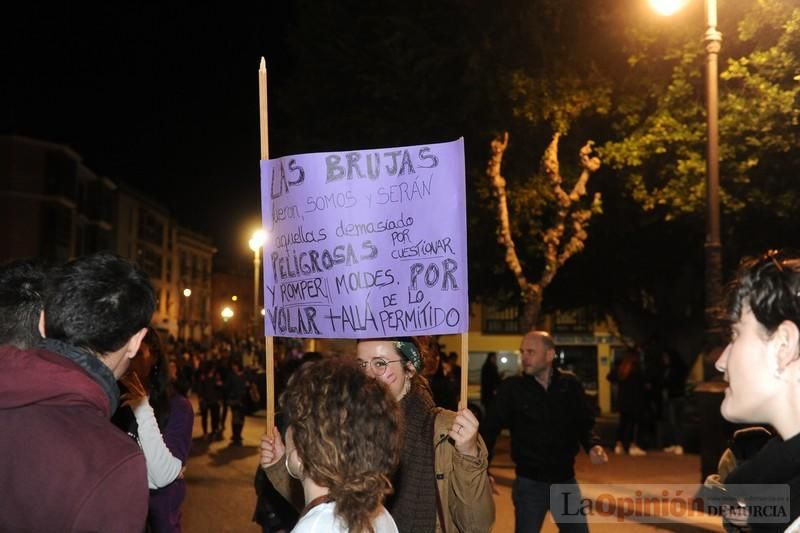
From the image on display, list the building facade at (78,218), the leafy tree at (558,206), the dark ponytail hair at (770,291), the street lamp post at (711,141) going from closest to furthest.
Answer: the dark ponytail hair at (770,291) → the street lamp post at (711,141) → the leafy tree at (558,206) → the building facade at (78,218)

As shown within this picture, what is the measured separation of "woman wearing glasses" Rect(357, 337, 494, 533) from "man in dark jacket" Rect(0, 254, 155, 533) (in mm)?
1851

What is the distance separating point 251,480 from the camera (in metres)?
12.9

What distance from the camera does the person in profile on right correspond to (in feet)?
6.97

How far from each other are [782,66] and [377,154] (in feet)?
30.4

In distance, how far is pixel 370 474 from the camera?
2.68 m

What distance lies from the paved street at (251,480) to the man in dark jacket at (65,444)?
296 inches

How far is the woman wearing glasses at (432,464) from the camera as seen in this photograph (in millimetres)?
3834

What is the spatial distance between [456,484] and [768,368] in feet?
6.63

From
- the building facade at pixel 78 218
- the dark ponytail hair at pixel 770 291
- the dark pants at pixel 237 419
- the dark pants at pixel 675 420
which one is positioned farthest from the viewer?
the building facade at pixel 78 218

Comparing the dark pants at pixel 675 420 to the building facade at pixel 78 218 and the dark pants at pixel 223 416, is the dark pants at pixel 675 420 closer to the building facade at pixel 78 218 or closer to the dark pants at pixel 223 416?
the dark pants at pixel 223 416

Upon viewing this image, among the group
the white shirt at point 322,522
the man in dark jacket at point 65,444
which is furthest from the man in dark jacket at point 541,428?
the man in dark jacket at point 65,444

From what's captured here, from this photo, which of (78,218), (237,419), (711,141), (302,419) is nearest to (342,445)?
(302,419)

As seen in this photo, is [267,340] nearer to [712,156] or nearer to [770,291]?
[770,291]

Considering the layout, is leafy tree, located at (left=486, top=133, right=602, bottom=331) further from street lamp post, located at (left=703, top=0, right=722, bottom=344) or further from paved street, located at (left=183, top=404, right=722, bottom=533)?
street lamp post, located at (left=703, top=0, right=722, bottom=344)
